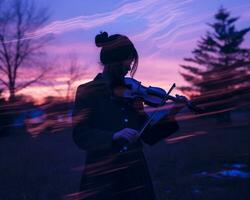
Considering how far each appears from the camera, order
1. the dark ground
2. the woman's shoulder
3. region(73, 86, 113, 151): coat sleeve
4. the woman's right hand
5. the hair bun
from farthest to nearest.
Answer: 1. the dark ground
2. the hair bun
3. the woman's shoulder
4. region(73, 86, 113, 151): coat sleeve
5. the woman's right hand

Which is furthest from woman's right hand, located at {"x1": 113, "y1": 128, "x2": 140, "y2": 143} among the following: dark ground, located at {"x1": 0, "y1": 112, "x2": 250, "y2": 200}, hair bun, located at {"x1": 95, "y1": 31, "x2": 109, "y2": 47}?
dark ground, located at {"x1": 0, "y1": 112, "x2": 250, "y2": 200}

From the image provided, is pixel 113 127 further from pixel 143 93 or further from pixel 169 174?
pixel 169 174

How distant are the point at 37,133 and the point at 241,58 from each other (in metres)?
19.4

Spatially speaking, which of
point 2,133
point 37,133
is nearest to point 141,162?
point 37,133

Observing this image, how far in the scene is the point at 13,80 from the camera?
1764 cm

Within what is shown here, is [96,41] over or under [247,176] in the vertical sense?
over

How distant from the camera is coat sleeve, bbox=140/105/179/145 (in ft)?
9.07

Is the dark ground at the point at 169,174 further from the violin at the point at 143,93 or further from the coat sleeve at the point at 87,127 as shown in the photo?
the coat sleeve at the point at 87,127

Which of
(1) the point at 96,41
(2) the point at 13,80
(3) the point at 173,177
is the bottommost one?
(3) the point at 173,177

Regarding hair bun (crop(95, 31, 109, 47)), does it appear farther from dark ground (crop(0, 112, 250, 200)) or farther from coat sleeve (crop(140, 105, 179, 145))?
dark ground (crop(0, 112, 250, 200))

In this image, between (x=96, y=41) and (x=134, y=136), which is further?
(x=96, y=41)

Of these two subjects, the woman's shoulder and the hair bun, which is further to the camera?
the hair bun

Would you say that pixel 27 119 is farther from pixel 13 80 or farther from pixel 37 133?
pixel 13 80

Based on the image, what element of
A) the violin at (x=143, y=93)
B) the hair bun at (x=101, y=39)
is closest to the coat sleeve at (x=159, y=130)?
the violin at (x=143, y=93)
